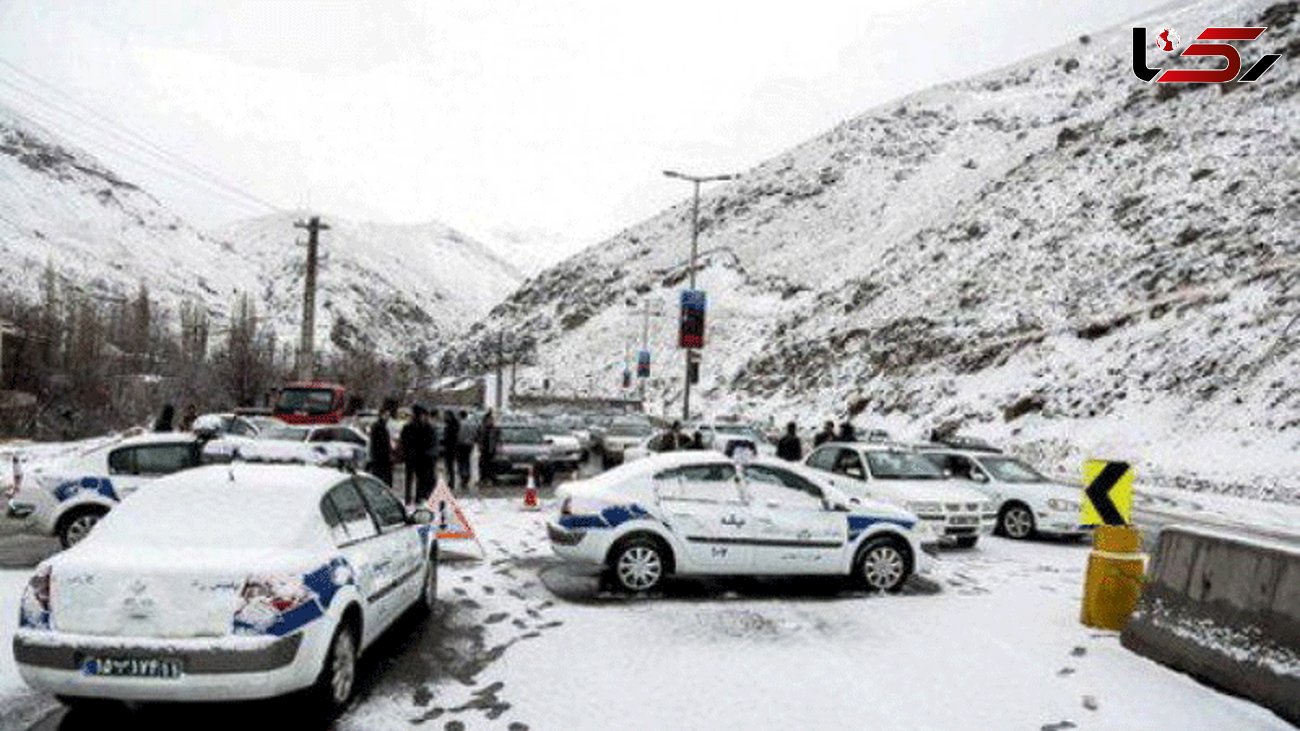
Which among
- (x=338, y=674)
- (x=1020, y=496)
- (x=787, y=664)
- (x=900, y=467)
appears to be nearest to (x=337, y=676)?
(x=338, y=674)

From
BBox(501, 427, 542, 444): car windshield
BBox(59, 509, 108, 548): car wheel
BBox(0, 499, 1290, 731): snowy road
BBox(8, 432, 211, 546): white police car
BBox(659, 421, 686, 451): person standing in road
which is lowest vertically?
BBox(0, 499, 1290, 731): snowy road

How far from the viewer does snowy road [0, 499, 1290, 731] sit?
6695 millimetres

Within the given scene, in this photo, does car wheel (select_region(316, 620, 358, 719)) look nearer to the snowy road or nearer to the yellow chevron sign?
the snowy road

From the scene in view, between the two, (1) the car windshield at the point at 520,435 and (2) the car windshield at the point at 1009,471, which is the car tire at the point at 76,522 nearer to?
(1) the car windshield at the point at 520,435

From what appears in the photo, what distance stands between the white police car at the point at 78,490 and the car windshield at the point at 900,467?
9.80 meters

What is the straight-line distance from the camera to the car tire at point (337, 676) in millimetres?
6395

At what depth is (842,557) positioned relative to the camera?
11078 mm

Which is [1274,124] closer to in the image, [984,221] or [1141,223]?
[1141,223]

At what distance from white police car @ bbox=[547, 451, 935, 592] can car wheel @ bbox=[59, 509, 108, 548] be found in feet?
18.2

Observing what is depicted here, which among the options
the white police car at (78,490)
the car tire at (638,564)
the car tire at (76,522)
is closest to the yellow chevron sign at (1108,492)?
the car tire at (638,564)

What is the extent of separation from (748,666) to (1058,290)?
157 feet

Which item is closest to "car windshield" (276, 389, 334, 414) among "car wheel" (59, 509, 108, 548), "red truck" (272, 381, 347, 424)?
"red truck" (272, 381, 347, 424)

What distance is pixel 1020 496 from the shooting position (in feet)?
53.9

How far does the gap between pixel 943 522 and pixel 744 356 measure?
71.1 m
